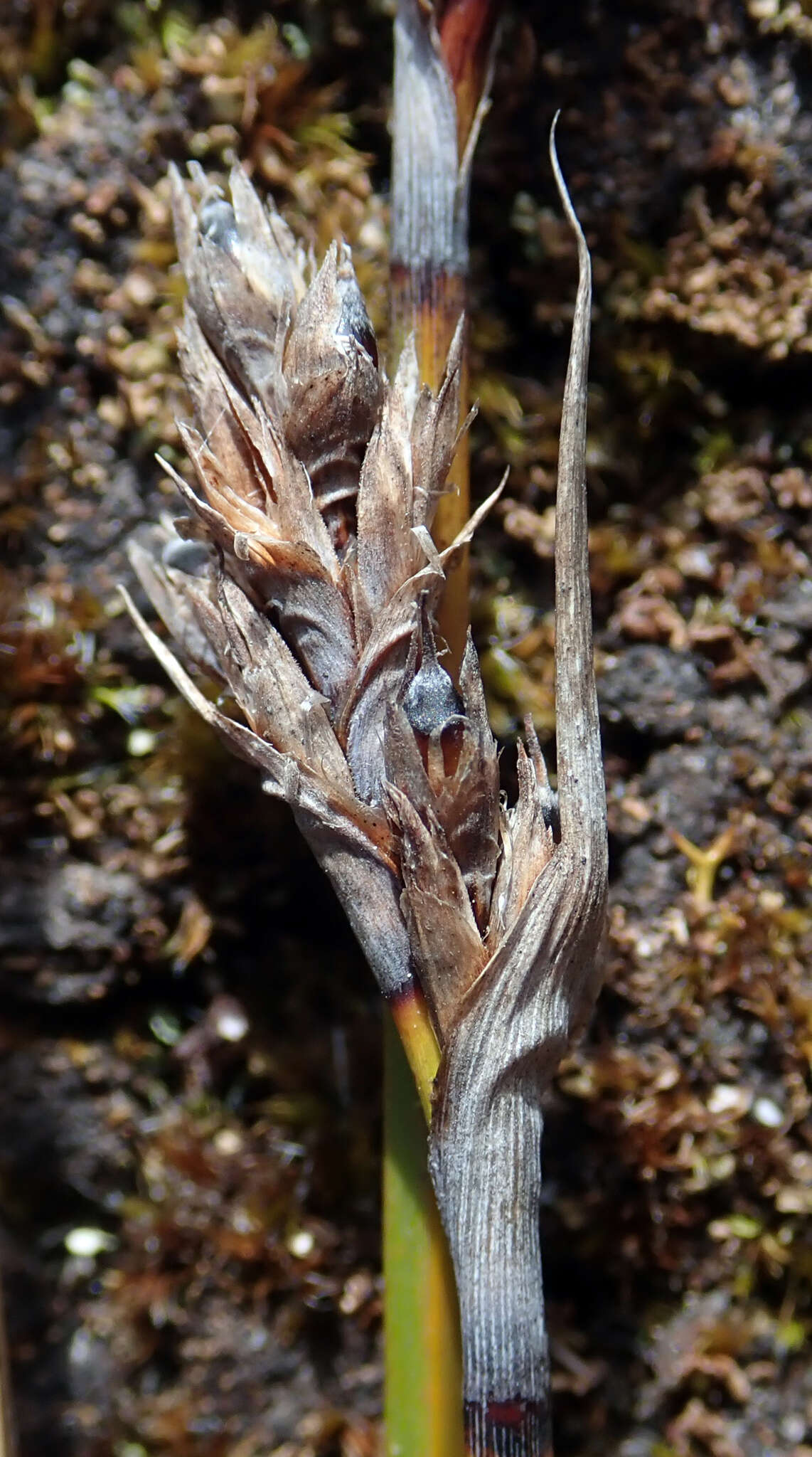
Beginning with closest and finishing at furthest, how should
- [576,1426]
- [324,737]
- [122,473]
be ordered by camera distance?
[324,737]
[576,1426]
[122,473]

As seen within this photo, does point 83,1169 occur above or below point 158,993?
below

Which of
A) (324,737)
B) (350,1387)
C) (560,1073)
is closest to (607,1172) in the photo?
(560,1073)

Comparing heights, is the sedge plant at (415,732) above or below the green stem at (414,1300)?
above

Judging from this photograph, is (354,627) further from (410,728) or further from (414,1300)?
(414,1300)

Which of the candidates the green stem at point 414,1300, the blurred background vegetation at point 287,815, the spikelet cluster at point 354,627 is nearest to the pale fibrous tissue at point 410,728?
the spikelet cluster at point 354,627

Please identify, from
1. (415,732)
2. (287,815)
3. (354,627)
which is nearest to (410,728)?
(415,732)

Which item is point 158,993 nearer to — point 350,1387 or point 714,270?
point 350,1387

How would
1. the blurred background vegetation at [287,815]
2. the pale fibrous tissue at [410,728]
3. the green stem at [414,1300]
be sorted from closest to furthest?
the pale fibrous tissue at [410,728] → the green stem at [414,1300] → the blurred background vegetation at [287,815]

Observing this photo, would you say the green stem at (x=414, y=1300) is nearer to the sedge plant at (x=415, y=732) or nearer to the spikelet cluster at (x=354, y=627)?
the sedge plant at (x=415, y=732)

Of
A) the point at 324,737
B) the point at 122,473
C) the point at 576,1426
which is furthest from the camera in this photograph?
the point at 122,473
